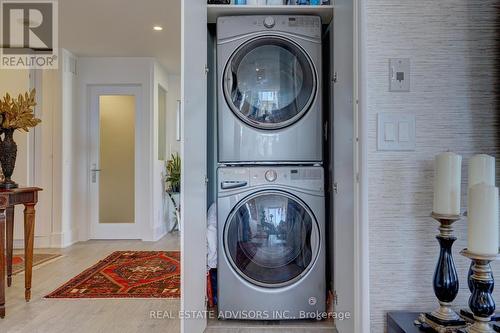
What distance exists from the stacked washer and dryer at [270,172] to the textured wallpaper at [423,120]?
71cm

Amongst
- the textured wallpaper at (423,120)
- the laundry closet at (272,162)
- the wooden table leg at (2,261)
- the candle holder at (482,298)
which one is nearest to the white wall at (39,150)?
the wooden table leg at (2,261)

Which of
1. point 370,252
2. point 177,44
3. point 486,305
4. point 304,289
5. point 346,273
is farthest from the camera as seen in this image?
point 177,44

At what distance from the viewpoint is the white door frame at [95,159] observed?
4.61 metres

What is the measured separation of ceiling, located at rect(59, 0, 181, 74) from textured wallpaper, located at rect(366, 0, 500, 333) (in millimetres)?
2396

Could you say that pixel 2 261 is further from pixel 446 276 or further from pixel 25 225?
pixel 446 276

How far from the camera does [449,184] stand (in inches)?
43.6

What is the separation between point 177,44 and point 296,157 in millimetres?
2831

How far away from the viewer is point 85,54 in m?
4.42

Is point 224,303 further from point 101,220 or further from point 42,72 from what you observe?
point 42,72

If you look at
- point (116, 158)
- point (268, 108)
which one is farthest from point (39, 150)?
point (268, 108)

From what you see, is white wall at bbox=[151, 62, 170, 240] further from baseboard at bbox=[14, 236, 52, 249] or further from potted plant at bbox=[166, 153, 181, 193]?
baseboard at bbox=[14, 236, 52, 249]

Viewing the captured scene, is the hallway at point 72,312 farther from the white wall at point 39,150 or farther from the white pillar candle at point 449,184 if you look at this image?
the white pillar candle at point 449,184

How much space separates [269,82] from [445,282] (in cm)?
140

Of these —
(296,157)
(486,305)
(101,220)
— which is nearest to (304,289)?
(296,157)
